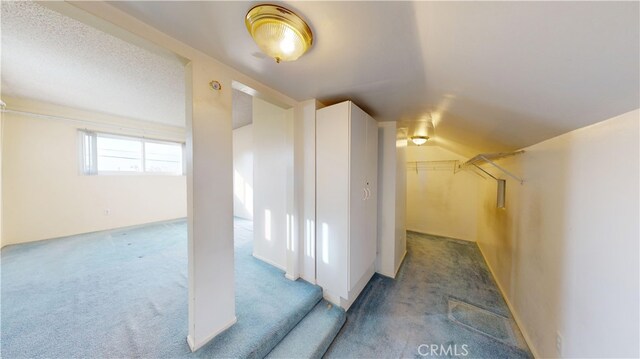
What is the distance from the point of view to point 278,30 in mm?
903

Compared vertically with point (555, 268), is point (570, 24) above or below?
above

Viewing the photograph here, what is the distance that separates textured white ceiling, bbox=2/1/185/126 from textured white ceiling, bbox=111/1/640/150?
488 millimetres

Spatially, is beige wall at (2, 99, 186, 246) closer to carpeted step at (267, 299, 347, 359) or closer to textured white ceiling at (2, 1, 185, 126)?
textured white ceiling at (2, 1, 185, 126)

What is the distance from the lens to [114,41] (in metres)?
1.65

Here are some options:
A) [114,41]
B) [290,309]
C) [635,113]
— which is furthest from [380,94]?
[114,41]

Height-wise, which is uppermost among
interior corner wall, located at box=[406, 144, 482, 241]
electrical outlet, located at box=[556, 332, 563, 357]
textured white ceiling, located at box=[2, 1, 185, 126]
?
textured white ceiling, located at box=[2, 1, 185, 126]

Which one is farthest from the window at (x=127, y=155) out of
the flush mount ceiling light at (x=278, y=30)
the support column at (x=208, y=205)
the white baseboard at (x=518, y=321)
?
the white baseboard at (x=518, y=321)

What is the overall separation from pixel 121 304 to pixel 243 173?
3496mm

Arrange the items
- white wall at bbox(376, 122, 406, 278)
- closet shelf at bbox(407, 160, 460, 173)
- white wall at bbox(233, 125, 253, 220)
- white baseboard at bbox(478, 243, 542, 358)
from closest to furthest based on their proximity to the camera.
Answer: white baseboard at bbox(478, 243, 542, 358)
white wall at bbox(376, 122, 406, 278)
closet shelf at bbox(407, 160, 460, 173)
white wall at bbox(233, 125, 253, 220)

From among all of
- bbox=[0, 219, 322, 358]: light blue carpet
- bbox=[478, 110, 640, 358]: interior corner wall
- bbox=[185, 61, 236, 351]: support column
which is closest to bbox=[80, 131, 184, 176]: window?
bbox=[0, 219, 322, 358]: light blue carpet

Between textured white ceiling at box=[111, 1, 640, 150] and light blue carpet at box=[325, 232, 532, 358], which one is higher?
textured white ceiling at box=[111, 1, 640, 150]

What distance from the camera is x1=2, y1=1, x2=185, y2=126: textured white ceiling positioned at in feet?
4.85

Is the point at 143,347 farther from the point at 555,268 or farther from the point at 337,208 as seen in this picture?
the point at 555,268

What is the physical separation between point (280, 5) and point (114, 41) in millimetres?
1883
